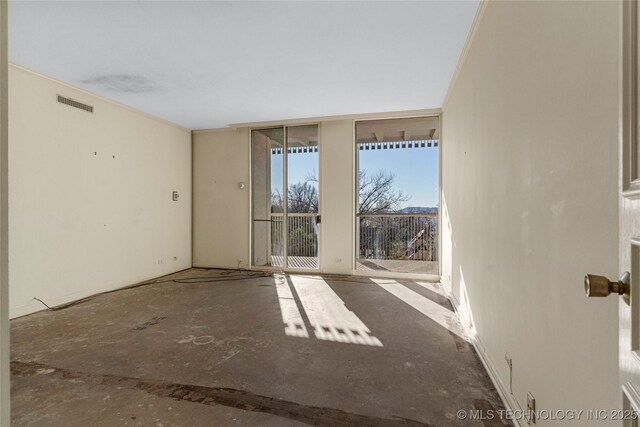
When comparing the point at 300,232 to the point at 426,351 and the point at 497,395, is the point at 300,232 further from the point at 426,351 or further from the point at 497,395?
the point at 497,395

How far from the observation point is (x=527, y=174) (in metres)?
1.54

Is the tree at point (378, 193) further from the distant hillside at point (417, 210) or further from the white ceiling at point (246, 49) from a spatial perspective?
the white ceiling at point (246, 49)

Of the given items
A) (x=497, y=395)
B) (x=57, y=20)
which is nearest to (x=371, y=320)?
(x=497, y=395)

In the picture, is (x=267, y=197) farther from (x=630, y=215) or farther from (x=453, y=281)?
(x=630, y=215)

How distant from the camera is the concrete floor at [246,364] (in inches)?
71.9

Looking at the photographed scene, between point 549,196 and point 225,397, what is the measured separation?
2.14 metres

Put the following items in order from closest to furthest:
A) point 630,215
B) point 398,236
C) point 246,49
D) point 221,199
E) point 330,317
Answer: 1. point 630,215
2. point 246,49
3. point 330,317
4. point 398,236
5. point 221,199

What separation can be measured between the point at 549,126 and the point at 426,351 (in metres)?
2.00

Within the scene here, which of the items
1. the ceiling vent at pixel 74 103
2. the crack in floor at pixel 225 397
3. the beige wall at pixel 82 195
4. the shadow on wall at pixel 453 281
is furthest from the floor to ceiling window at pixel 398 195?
the ceiling vent at pixel 74 103

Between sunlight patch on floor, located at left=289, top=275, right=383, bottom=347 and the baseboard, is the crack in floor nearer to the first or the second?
the baseboard

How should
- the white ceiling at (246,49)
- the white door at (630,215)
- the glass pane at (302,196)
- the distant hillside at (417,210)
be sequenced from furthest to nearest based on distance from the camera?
the glass pane at (302,196)
the distant hillside at (417,210)
the white ceiling at (246,49)
the white door at (630,215)

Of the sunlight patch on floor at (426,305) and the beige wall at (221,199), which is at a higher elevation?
the beige wall at (221,199)

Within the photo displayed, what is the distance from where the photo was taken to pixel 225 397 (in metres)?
1.98

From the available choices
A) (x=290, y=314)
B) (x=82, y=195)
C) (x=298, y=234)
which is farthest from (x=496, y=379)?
(x=82, y=195)
